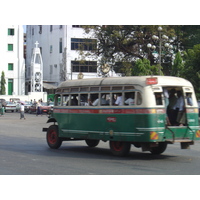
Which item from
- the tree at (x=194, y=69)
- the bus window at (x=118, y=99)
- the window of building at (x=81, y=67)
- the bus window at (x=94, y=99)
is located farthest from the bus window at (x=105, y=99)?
the window of building at (x=81, y=67)

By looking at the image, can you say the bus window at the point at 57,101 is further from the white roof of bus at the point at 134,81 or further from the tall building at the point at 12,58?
the tall building at the point at 12,58

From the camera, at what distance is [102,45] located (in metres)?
50.5

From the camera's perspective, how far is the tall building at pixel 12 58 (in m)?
70.9

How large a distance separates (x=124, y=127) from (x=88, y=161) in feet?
5.18

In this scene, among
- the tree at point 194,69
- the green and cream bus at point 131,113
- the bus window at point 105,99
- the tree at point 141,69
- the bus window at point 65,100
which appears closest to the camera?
the green and cream bus at point 131,113

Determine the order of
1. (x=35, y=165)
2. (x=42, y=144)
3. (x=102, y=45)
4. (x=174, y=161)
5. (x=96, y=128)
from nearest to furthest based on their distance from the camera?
(x=35, y=165) → (x=174, y=161) → (x=96, y=128) → (x=42, y=144) → (x=102, y=45)

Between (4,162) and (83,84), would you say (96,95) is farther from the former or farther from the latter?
(4,162)

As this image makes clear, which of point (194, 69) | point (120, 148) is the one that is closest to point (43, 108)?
point (194, 69)

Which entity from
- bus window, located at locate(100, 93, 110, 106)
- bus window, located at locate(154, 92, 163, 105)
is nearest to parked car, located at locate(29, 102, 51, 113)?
bus window, located at locate(100, 93, 110, 106)

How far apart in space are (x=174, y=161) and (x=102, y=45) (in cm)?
3802

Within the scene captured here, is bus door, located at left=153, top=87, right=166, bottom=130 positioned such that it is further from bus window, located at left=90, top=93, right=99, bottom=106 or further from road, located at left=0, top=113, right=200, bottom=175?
bus window, located at left=90, top=93, right=99, bottom=106

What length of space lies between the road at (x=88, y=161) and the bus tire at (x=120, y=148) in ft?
0.67

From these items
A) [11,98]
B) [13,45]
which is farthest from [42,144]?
[13,45]

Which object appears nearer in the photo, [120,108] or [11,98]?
[120,108]
